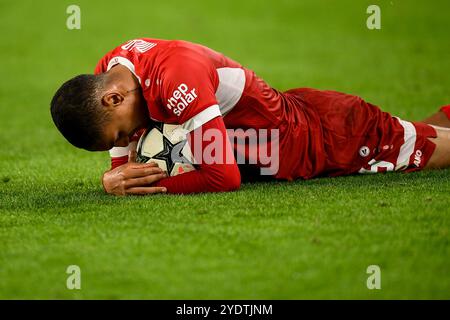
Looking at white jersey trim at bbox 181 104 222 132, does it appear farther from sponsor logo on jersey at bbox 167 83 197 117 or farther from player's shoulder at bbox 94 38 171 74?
player's shoulder at bbox 94 38 171 74

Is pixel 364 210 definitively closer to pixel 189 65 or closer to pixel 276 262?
pixel 276 262

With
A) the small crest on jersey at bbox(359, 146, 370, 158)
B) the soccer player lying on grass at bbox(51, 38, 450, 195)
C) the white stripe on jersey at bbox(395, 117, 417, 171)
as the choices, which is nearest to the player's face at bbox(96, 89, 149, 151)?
the soccer player lying on grass at bbox(51, 38, 450, 195)

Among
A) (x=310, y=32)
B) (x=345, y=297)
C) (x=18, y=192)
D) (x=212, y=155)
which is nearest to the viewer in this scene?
(x=345, y=297)

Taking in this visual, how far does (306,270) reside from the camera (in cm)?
440

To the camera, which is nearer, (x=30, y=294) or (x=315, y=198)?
(x=30, y=294)

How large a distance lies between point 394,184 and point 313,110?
0.96 meters

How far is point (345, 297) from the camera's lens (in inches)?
162

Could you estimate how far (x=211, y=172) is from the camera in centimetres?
583

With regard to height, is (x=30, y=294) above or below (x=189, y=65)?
below

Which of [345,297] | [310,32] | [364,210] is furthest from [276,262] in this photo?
[310,32]

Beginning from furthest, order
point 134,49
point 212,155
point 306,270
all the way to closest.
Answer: point 134,49 < point 212,155 < point 306,270

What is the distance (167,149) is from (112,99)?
22.9 inches

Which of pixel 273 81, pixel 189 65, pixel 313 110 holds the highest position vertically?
pixel 189 65

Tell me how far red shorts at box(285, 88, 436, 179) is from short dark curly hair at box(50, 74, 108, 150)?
1.76m
